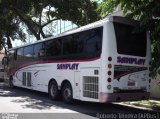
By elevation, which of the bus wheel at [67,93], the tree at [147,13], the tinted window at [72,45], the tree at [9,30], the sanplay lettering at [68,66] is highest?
the tree at [9,30]

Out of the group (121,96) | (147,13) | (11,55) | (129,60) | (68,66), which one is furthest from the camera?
(11,55)

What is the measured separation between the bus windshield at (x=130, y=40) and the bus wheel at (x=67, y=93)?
3.50 m

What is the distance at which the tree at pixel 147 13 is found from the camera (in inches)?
504

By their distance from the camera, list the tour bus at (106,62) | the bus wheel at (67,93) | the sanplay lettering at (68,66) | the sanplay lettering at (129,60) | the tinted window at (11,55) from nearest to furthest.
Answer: the tour bus at (106,62) → the sanplay lettering at (129,60) → the sanplay lettering at (68,66) → the bus wheel at (67,93) → the tinted window at (11,55)

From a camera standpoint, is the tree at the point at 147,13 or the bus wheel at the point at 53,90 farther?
the bus wheel at the point at 53,90

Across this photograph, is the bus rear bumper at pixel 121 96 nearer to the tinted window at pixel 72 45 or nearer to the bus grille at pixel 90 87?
the bus grille at pixel 90 87

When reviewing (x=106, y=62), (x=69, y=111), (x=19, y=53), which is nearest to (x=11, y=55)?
(x=19, y=53)

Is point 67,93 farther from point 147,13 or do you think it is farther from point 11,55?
point 11,55

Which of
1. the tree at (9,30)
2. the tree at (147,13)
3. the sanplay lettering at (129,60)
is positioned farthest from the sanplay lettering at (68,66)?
the tree at (9,30)

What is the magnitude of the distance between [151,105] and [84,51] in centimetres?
352

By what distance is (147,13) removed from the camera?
42.2 feet

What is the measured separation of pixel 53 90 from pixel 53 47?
83.0 inches

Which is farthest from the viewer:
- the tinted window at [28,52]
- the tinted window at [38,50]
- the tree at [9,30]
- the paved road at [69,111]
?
the tree at [9,30]

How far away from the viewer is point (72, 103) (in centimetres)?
1573
